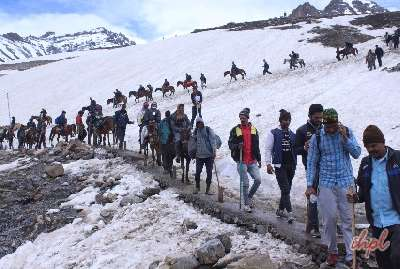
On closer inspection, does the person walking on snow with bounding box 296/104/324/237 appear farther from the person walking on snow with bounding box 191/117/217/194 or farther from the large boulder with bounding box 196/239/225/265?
the person walking on snow with bounding box 191/117/217/194

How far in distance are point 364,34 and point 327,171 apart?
4274 centimetres

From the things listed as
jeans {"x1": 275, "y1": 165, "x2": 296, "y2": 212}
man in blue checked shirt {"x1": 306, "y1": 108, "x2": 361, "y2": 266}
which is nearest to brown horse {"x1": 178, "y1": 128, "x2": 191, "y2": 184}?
jeans {"x1": 275, "y1": 165, "x2": 296, "y2": 212}

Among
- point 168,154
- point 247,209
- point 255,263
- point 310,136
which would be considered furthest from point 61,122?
point 255,263

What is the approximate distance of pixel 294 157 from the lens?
329 inches

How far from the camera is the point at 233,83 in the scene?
110 ft

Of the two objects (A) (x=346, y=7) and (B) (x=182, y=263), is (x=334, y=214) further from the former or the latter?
(A) (x=346, y=7)

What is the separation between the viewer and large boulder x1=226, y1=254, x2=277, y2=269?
6.31 metres

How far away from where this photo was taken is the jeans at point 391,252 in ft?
15.6

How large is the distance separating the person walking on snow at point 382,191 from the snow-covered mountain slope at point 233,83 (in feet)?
22.0

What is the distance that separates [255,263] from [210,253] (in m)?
0.89

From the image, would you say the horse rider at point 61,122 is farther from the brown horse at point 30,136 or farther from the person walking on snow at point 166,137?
the person walking on snow at point 166,137

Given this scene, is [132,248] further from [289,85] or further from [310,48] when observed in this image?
[310,48]

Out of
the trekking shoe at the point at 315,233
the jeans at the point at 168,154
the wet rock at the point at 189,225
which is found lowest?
the wet rock at the point at 189,225

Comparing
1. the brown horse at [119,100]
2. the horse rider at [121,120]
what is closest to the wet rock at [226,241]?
the horse rider at [121,120]
